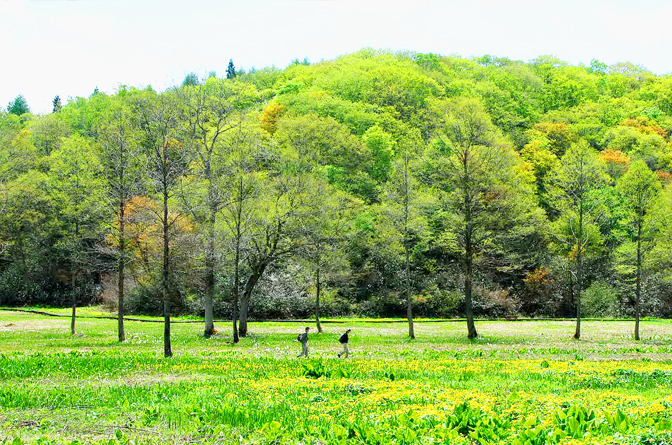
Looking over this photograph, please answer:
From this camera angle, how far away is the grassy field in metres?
9.35

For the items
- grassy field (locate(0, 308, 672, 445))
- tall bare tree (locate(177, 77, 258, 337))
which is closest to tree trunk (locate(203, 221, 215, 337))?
tall bare tree (locate(177, 77, 258, 337))

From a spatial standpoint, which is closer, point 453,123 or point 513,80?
point 453,123

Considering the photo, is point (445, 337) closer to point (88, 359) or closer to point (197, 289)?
point (88, 359)

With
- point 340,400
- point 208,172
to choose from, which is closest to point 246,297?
point 208,172

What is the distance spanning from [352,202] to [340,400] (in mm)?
47822

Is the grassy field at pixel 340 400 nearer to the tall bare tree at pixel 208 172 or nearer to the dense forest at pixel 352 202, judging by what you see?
the dense forest at pixel 352 202

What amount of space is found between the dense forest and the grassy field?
23.2 feet

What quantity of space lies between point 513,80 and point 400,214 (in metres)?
95.0

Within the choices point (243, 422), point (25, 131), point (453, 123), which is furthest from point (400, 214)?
point (25, 131)

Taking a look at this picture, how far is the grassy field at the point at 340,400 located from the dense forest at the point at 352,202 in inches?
278

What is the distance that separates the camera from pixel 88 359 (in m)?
19.8

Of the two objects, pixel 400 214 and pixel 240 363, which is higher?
pixel 400 214

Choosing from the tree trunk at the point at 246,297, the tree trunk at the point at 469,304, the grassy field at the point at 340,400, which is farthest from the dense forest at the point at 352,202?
the grassy field at the point at 340,400

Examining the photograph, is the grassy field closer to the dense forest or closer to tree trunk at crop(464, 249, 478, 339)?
the dense forest
